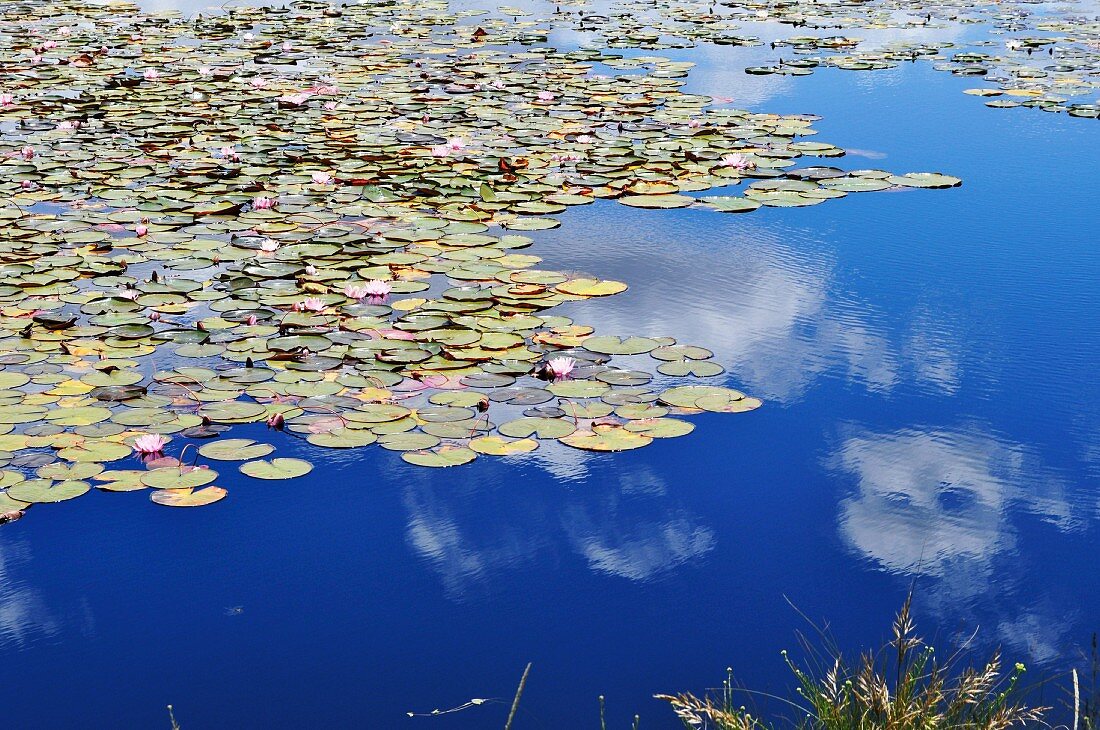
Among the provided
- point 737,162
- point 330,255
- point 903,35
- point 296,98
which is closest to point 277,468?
point 330,255

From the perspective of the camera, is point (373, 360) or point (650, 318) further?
point (650, 318)

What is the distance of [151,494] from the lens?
118 inches

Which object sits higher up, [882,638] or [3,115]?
[3,115]

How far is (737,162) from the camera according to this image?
19.4ft

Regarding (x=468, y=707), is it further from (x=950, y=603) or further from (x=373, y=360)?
(x=373, y=360)

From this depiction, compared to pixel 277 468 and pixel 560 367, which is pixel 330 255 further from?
pixel 277 468

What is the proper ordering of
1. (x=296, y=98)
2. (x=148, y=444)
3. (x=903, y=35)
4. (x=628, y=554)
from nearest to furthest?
(x=628, y=554) → (x=148, y=444) → (x=296, y=98) → (x=903, y=35)

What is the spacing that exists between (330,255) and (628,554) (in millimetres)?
2264

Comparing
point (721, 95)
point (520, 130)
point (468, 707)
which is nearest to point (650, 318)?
→ point (468, 707)

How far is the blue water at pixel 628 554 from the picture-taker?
2377 millimetres

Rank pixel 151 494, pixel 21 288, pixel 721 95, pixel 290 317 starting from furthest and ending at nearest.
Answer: pixel 721 95 < pixel 21 288 < pixel 290 317 < pixel 151 494

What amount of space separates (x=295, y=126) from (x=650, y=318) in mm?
3516

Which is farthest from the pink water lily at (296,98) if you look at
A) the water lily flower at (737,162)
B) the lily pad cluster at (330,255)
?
the water lily flower at (737,162)

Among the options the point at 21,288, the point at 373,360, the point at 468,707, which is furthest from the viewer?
the point at 21,288
